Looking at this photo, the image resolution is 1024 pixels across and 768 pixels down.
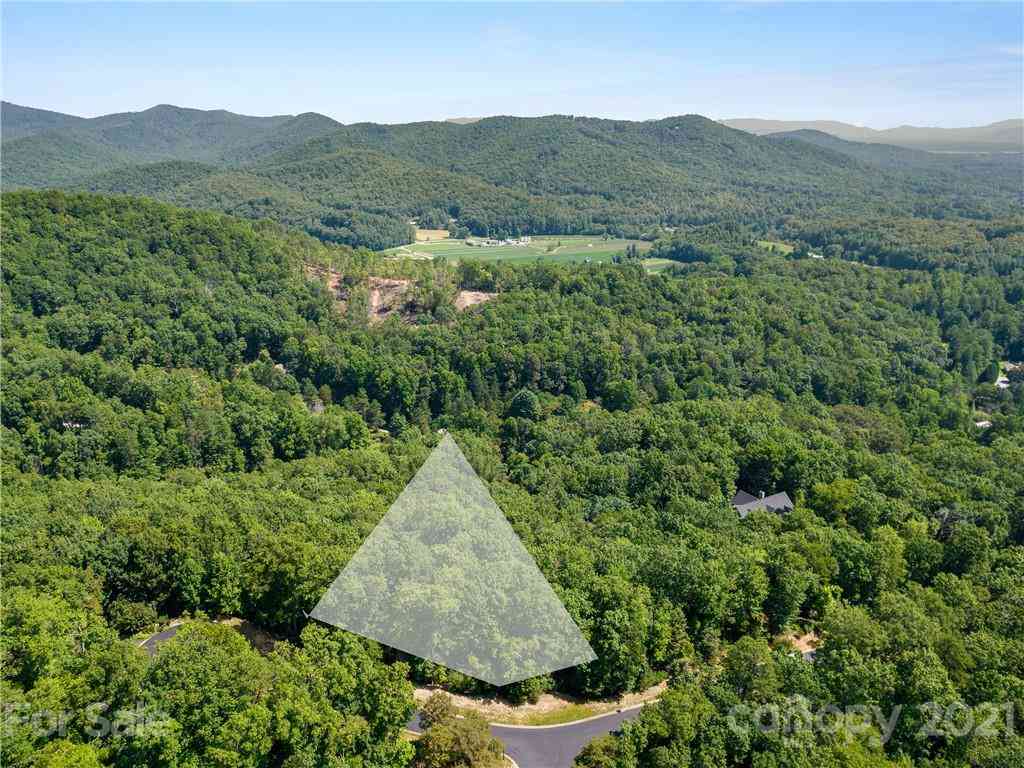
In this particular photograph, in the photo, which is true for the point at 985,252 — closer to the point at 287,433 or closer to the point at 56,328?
the point at 287,433

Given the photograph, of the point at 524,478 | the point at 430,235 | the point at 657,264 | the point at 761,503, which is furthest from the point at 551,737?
the point at 430,235

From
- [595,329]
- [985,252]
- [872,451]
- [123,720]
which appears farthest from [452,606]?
[985,252]

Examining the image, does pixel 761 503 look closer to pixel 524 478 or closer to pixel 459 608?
pixel 524 478

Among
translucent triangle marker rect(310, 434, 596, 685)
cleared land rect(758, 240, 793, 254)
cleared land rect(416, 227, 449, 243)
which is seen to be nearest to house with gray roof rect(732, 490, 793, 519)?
translucent triangle marker rect(310, 434, 596, 685)

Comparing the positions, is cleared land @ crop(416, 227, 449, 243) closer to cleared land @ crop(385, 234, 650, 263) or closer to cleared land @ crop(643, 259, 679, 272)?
cleared land @ crop(385, 234, 650, 263)

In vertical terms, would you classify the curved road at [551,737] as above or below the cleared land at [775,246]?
below

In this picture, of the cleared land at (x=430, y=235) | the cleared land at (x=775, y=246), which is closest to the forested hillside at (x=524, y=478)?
the cleared land at (x=775, y=246)

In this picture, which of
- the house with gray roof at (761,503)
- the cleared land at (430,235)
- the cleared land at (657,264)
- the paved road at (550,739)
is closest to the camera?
the paved road at (550,739)

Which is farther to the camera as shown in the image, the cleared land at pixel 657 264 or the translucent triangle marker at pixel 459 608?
the cleared land at pixel 657 264

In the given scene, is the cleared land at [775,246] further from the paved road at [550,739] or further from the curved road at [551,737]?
the paved road at [550,739]

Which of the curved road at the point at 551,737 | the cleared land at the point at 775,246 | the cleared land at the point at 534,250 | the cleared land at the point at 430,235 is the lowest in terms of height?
the curved road at the point at 551,737
